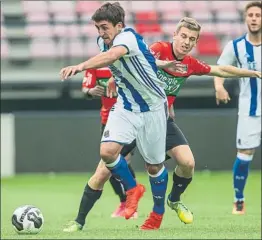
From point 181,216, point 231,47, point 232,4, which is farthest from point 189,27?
point 232,4

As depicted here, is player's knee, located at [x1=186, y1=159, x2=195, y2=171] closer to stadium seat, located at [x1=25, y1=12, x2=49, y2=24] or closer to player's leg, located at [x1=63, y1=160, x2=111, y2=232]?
player's leg, located at [x1=63, y1=160, x2=111, y2=232]

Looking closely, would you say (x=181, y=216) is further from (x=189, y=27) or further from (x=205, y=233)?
(x=189, y=27)

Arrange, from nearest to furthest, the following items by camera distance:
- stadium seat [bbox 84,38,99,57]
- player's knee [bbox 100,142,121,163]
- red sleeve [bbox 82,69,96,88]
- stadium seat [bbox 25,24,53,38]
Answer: player's knee [bbox 100,142,121,163]
red sleeve [bbox 82,69,96,88]
stadium seat [bbox 84,38,99,57]
stadium seat [bbox 25,24,53,38]

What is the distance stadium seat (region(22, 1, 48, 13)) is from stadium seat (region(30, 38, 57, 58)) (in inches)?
75.4

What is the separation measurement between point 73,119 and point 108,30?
9274 millimetres

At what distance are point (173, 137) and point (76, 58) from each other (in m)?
11.0

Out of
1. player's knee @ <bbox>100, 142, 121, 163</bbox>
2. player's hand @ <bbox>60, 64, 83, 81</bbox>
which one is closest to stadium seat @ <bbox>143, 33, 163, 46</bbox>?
player's knee @ <bbox>100, 142, 121, 163</bbox>

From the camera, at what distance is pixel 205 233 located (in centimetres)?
764

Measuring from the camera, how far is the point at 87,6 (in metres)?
22.3

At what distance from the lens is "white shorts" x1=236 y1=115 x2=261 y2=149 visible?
10875 millimetres

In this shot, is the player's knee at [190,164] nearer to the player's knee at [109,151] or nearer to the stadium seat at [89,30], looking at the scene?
the player's knee at [109,151]

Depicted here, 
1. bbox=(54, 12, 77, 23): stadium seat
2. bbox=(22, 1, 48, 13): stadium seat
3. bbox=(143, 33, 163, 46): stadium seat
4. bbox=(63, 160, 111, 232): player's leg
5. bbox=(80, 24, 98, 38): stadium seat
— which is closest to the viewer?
bbox=(63, 160, 111, 232): player's leg

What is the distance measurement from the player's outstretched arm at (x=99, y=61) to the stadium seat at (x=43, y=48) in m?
11.9

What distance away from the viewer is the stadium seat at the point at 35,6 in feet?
71.7
